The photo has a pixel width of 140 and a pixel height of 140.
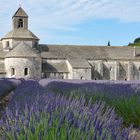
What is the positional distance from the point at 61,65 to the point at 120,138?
53.2m

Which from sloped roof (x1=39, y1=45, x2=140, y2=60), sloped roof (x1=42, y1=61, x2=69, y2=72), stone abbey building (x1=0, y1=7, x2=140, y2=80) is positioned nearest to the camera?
stone abbey building (x1=0, y1=7, x2=140, y2=80)

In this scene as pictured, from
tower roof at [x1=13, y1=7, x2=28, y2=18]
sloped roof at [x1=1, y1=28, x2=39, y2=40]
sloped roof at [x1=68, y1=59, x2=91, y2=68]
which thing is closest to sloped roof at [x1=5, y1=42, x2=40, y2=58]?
sloped roof at [x1=1, y1=28, x2=39, y2=40]

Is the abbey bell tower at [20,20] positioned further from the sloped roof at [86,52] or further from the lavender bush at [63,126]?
the lavender bush at [63,126]

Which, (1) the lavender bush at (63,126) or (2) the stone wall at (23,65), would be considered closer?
(1) the lavender bush at (63,126)

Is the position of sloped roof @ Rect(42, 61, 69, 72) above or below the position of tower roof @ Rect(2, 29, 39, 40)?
below

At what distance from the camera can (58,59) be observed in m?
56.2

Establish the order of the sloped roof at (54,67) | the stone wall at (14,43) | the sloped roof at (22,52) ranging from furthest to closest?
the stone wall at (14,43) < the sloped roof at (54,67) < the sloped roof at (22,52)

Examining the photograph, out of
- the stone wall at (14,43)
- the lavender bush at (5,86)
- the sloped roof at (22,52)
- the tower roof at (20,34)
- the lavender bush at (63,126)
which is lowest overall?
the lavender bush at (5,86)

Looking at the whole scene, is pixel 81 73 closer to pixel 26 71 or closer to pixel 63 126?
pixel 26 71

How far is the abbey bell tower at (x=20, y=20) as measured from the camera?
194 feet

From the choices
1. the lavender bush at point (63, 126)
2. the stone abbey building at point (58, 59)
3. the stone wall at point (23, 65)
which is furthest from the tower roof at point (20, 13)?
the lavender bush at point (63, 126)

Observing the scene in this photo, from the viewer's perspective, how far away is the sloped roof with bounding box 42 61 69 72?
179 feet

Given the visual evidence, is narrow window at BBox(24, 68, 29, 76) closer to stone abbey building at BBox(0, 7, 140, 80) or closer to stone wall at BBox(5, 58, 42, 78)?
stone abbey building at BBox(0, 7, 140, 80)

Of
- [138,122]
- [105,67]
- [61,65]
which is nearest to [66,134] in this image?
[138,122]
